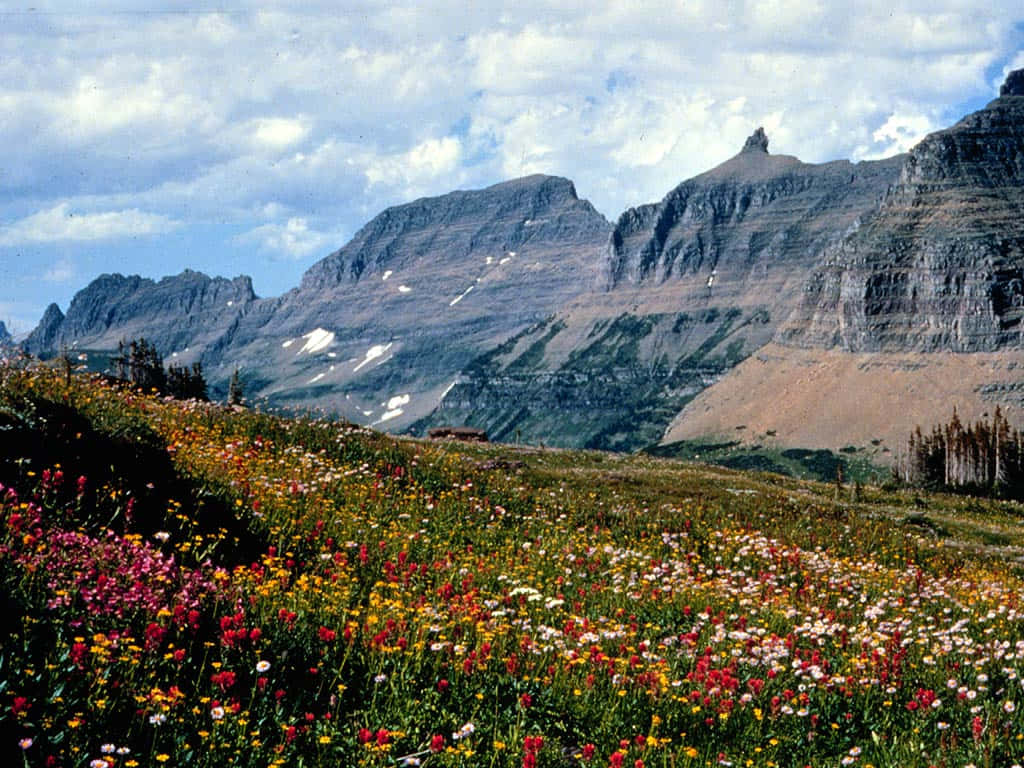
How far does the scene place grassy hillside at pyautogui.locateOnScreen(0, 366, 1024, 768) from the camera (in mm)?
8109

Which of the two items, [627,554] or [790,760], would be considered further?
[627,554]

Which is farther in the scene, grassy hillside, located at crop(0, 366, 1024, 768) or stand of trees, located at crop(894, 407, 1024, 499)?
stand of trees, located at crop(894, 407, 1024, 499)

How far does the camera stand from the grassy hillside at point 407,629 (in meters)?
8.11

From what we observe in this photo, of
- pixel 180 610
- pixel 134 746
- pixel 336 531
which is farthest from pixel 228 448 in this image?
pixel 134 746

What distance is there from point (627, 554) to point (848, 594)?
4262 millimetres

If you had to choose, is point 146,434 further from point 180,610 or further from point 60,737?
point 60,737

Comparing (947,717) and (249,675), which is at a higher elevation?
(249,675)

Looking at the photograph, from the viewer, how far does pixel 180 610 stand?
9141 mm

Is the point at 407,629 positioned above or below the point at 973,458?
above

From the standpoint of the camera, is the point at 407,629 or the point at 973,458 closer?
the point at 407,629

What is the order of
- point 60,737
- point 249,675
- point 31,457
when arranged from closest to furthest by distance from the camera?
point 60,737 < point 249,675 < point 31,457

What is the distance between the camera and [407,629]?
1115 cm

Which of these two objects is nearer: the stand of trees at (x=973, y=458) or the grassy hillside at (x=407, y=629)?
the grassy hillside at (x=407, y=629)

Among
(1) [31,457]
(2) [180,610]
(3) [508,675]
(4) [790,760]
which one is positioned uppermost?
(1) [31,457]
